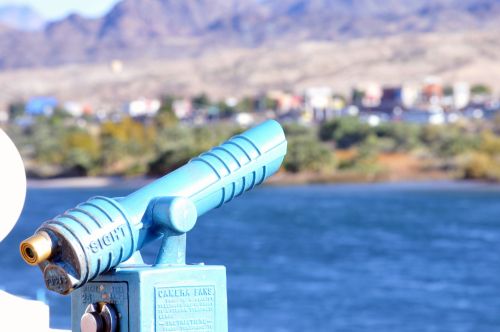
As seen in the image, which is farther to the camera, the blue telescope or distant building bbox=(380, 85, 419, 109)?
distant building bbox=(380, 85, 419, 109)

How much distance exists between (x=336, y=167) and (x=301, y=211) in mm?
19098

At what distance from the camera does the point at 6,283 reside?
28609 mm

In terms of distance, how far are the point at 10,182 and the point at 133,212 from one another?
0.34 meters

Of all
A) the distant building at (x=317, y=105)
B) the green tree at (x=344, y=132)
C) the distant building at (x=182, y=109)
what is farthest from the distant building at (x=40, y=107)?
the green tree at (x=344, y=132)

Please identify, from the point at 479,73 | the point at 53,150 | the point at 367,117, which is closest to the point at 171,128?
the point at 53,150

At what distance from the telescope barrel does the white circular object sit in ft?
0.79

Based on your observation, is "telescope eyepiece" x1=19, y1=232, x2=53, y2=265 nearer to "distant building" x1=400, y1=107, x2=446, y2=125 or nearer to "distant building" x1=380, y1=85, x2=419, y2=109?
"distant building" x1=400, y1=107, x2=446, y2=125

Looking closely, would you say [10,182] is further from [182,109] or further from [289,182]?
[182,109]

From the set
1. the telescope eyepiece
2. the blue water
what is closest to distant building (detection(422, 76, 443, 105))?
the blue water

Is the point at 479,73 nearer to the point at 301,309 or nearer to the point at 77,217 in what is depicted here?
the point at 301,309

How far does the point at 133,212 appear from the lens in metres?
3.34

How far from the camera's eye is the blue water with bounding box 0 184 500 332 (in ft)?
82.9

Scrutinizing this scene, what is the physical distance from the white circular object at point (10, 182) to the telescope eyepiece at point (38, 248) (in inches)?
11.0

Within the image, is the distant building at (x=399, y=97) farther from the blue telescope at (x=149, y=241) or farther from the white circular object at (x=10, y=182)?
the white circular object at (x=10, y=182)
